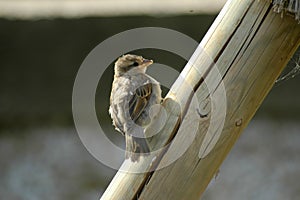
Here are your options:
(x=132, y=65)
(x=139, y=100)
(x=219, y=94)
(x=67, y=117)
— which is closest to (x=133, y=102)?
(x=139, y=100)

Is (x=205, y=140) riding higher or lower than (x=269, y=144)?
higher

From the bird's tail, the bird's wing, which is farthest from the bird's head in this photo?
the bird's tail

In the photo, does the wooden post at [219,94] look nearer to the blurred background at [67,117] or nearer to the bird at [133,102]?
the bird at [133,102]

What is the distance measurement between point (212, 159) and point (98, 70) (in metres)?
2.73

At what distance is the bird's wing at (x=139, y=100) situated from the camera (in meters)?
3.05

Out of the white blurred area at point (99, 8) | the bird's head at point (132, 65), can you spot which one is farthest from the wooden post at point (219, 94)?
the white blurred area at point (99, 8)

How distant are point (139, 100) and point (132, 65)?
0.48 m

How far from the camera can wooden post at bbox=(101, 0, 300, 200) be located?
8.36 feet

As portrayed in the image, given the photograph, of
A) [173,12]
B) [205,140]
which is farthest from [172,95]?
[173,12]

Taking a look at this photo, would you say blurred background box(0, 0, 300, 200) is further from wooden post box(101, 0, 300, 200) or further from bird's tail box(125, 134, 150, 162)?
wooden post box(101, 0, 300, 200)

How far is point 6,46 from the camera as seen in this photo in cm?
582

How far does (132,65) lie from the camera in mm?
3564

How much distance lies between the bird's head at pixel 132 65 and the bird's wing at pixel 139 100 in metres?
0.29

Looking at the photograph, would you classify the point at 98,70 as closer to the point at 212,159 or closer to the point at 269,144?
the point at 269,144
